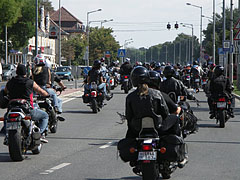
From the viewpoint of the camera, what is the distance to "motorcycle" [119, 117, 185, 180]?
711 centimetres

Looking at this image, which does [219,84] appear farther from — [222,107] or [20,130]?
[20,130]

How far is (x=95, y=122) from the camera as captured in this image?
679 inches

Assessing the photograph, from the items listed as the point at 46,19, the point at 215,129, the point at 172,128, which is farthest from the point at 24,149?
the point at 46,19

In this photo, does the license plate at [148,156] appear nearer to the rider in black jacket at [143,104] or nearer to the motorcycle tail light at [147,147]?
the motorcycle tail light at [147,147]

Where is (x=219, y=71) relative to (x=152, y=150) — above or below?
above

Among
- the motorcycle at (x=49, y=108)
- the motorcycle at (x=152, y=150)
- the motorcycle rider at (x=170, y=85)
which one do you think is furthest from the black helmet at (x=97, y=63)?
the motorcycle at (x=152, y=150)

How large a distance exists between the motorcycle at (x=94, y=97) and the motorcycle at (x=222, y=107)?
198 inches

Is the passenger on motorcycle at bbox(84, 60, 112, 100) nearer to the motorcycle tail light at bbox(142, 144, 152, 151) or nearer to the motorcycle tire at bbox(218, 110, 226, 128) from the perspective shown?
the motorcycle tire at bbox(218, 110, 226, 128)

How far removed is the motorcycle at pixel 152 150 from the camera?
7.11 meters

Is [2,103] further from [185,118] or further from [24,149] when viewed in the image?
[185,118]

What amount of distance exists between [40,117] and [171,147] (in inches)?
160

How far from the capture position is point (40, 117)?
10828 millimetres

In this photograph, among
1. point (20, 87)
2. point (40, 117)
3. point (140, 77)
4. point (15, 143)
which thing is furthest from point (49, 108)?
point (140, 77)

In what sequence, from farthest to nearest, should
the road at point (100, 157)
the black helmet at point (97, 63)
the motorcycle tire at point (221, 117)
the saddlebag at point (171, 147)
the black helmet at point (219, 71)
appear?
the black helmet at point (97, 63)
the black helmet at point (219, 71)
the motorcycle tire at point (221, 117)
the road at point (100, 157)
the saddlebag at point (171, 147)
